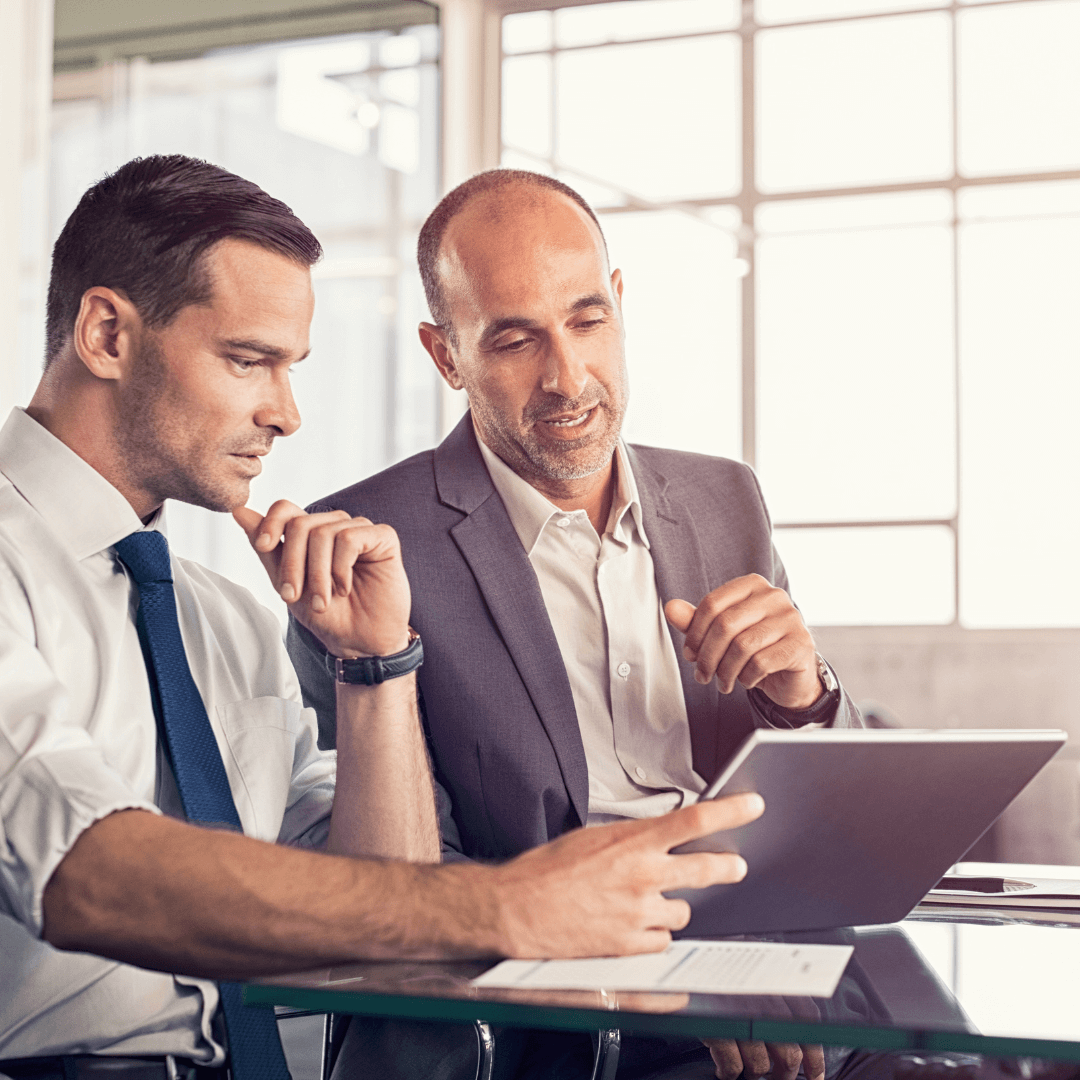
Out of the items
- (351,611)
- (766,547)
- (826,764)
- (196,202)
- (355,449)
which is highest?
(355,449)

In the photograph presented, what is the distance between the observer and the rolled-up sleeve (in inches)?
40.9

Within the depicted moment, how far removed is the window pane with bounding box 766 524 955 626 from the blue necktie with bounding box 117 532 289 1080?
4.45 metres

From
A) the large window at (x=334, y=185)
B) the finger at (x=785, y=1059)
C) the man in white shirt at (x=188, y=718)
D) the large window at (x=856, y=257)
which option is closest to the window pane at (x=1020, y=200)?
the large window at (x=856, y=257)

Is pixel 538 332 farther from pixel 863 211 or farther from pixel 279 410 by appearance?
pixel 863 211

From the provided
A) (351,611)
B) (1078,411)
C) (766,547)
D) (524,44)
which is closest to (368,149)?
(524,44)

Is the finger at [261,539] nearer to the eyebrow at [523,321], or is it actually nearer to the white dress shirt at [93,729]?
the white dress shirt at [93,729]

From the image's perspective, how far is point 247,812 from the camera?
58.9 inches

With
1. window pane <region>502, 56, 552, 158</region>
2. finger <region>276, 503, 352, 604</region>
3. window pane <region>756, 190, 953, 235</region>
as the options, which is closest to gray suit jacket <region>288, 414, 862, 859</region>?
finger <region>276, 503, 352, 604</region>

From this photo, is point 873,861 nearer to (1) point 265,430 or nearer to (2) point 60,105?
(1) point 265,430

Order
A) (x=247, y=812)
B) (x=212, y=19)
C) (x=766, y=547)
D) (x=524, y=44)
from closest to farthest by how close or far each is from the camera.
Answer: (x=247, y=812)
(x=766, y=547)
(x=212, y=19)
(x=524, y=44)

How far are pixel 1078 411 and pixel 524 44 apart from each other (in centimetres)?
317

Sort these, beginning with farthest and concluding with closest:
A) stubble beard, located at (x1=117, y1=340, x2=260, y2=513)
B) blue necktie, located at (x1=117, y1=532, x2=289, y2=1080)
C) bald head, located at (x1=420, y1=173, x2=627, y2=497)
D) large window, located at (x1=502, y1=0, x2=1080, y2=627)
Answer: large window, located at (x1=502, y1=0, x2=1080, y2=627) < bald head, located at (x1=420, y1=173, x2=627, y2=497) < stubble beard, located at (x1=117, y1=340, x2=260, y2=513) < blue necktie, located at (x1=117, y1=532, x2=289, y2=1080)

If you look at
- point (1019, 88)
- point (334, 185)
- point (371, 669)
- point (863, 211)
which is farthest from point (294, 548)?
point (1019, 88)

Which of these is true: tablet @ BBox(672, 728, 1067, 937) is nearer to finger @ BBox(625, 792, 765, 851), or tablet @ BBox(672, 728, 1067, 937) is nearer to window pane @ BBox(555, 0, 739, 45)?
finger @ BBox(625, 792, 765, 851)
